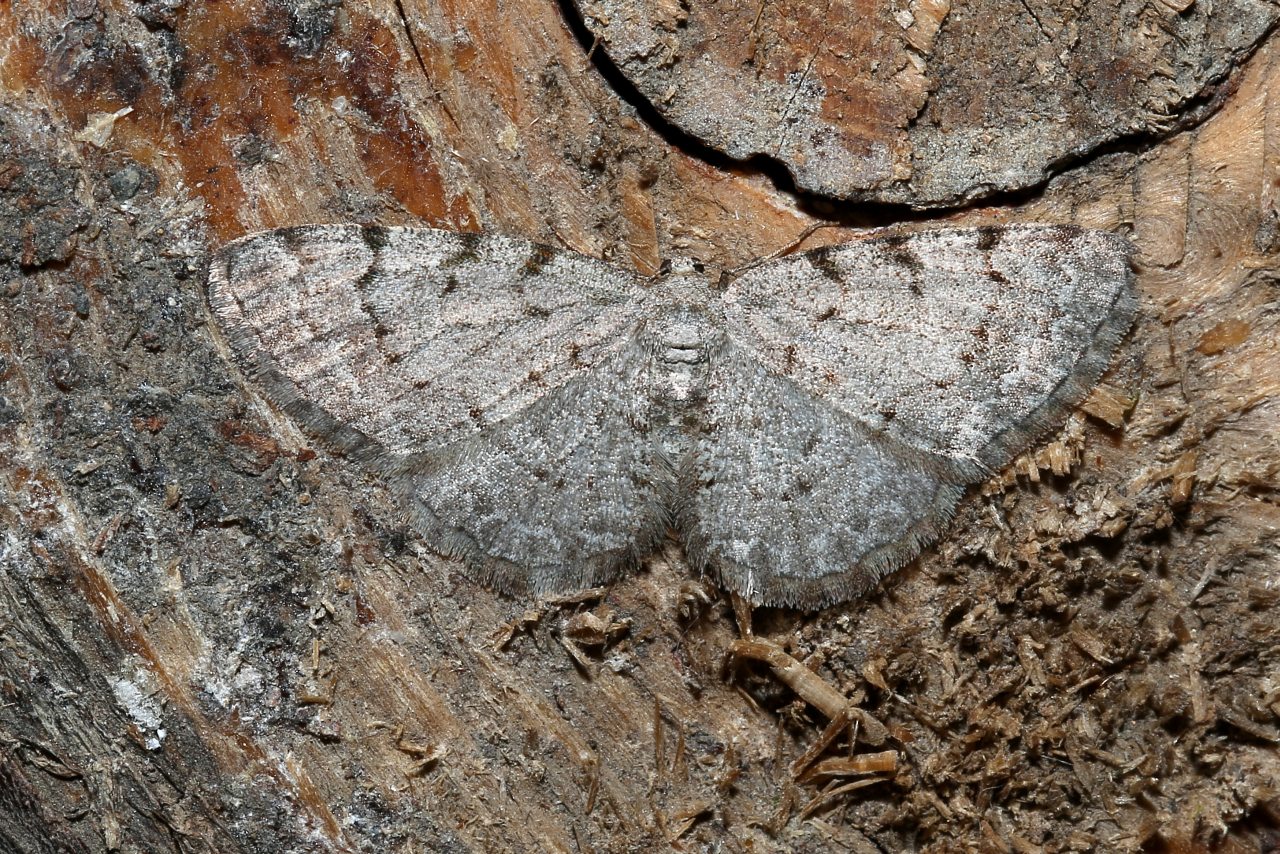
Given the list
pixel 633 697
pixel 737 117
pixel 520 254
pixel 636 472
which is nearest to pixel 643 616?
pixel 633 697

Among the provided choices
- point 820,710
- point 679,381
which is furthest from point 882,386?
point 820,710

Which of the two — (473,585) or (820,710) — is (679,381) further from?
(820,710)

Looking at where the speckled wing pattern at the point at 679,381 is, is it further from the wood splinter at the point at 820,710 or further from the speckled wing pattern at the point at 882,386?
the wood splinter at the point at 820,710

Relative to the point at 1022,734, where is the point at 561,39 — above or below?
above

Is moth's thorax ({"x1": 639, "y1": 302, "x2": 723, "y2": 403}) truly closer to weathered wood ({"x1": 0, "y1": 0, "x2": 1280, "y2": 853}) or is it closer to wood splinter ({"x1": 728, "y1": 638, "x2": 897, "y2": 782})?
weathered wood ({"x1": 0, "y1": 0, "x2": 1280, "y2": 853})

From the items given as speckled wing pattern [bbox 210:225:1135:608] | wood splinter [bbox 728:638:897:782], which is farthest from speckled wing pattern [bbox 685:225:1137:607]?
wood splinter [bbox 728:638:897:782]

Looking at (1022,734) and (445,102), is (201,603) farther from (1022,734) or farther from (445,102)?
(1022,734)
